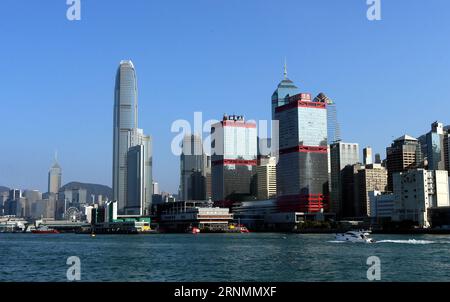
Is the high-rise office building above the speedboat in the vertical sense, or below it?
above

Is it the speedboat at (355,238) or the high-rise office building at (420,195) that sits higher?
the high-rise office building at (420,195)

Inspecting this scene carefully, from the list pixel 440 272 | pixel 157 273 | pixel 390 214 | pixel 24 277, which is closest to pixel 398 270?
pixel 440 272

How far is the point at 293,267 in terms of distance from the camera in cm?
4175

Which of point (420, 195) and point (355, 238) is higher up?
point (420, 195)

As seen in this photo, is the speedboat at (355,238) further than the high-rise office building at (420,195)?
No

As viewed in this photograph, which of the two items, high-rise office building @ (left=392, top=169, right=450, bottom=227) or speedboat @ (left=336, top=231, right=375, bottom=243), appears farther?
high-rise office building @ (left=392, top=169, right=450, bottom=227)

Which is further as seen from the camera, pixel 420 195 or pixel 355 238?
pixel 420 195
